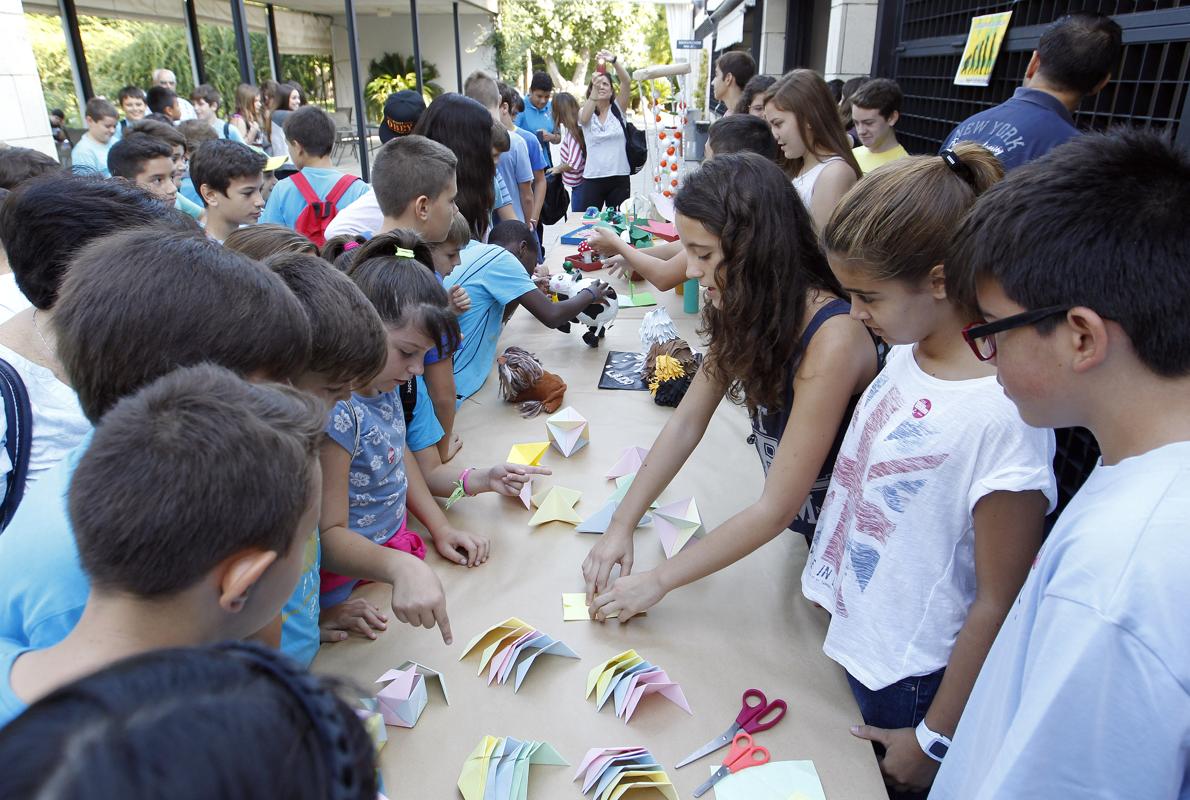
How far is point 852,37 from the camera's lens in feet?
17.5

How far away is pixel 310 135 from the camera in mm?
3500

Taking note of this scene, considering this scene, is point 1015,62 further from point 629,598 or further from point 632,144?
point 632,144

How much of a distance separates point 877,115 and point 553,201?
352 cm

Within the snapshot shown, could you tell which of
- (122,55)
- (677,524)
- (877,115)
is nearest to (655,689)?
(677,524)

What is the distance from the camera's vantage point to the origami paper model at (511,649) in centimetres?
127

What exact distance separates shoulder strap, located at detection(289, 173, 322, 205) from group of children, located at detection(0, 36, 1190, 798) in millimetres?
1396

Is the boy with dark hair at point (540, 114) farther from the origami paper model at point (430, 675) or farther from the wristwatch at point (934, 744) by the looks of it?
the wristwatch at point (934, 744)

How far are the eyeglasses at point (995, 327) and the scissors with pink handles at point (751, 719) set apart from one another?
0.67 metres

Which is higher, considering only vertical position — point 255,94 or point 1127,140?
point 255,94

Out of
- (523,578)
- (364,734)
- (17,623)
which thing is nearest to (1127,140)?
(364,734)

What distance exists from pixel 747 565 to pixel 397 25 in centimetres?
2525

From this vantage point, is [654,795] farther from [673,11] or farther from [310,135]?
[673,11]

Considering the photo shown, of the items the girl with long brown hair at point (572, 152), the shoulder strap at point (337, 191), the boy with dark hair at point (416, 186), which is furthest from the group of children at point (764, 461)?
the girl with long brown hair at point (572, 152)

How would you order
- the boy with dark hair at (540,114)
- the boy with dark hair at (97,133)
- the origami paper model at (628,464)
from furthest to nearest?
the boy with dark hair at (540,114) → the boy with dark hair at (97,133) → the origami paper model at (628,464)
